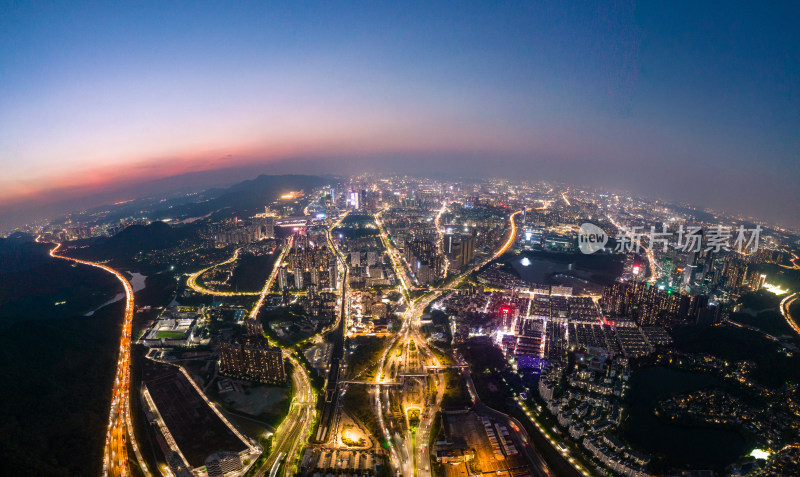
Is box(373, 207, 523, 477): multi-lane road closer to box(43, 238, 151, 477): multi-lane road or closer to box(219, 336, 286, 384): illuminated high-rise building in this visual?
box(219, 336, 286, 384): illuminated high-rise building

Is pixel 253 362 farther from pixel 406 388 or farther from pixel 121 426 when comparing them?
pixel 406 388

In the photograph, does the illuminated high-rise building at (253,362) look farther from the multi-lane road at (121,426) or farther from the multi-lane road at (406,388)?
the multi-lane road at (406,388)

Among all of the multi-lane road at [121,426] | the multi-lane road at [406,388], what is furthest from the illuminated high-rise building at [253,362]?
the multi-lane road at [406,388]

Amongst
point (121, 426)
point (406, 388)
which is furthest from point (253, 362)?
point (406, 388)

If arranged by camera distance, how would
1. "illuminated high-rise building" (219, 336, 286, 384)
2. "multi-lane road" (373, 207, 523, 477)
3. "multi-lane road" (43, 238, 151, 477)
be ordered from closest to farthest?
"multi-lane road" (43, 238, 151, 477) → "multi-lane road" (373, 207, 523, 477) → "illuminated high-rise building" (219, 336, 286, 384)

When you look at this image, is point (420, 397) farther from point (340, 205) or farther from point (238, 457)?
point (340, 205)

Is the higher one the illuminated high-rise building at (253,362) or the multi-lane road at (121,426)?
the illuminated high-rise building at (253,362)

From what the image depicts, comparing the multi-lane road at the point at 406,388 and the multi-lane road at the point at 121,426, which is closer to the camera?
the multi-lane road at the point at 121,426

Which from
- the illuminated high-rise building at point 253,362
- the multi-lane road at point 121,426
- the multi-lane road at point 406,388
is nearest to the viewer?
the multi-lane road at point 121,426

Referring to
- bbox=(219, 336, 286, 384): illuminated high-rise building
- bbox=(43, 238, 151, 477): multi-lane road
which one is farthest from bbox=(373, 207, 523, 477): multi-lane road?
bbox=(43, 238, 151, 477): multi-lane road

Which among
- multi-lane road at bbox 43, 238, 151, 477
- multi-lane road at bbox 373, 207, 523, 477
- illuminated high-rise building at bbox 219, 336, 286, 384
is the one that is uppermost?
illuminated high-rise building at bbox 219, 336, 286, 384

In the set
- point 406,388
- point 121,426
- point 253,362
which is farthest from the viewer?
point 253,362

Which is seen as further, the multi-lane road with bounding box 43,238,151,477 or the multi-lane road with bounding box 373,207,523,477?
the multi-lane road with bounding box 373,207,523,477
